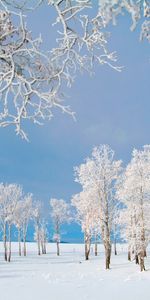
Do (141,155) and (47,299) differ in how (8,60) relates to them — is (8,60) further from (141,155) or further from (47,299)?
(141,155)

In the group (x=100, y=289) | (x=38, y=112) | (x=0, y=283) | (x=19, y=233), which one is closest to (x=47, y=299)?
(x=100, y=289)

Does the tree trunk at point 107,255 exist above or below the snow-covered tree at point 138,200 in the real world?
below

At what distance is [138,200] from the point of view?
34.5m

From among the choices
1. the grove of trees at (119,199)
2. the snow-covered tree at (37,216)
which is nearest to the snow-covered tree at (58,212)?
the snow-covered tree at (37,216)

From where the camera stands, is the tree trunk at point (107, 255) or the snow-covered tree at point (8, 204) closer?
the tree trunk at point (107, 255)

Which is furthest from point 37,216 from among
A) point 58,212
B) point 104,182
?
point 104,182

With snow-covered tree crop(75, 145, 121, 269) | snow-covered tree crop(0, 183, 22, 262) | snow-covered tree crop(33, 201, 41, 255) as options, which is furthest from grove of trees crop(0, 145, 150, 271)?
snow-covered tree crop(33, 201, 41, 255)

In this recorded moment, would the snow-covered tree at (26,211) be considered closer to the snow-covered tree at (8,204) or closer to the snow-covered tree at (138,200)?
the snow-covered tree at (8,204)

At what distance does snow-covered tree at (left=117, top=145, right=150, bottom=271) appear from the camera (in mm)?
33656

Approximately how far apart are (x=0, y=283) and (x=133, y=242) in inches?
487

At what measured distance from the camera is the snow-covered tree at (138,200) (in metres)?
33.7

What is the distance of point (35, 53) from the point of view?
16.0 ft

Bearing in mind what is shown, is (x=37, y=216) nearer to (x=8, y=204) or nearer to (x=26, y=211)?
(x=26, y=211)

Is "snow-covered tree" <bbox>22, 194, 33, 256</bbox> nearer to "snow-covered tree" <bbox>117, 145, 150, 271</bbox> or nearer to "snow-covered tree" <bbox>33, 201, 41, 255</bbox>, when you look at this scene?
"snow-covered tree" <bbox>33, 201, 41, 255</bbox>
